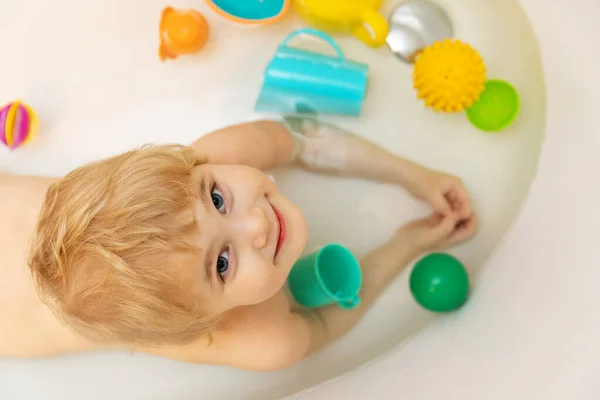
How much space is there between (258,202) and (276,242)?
2.4 inches

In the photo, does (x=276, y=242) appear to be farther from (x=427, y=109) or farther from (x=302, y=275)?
(x=427, y=109)

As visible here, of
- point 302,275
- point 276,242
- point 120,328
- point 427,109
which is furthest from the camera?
point 427,109

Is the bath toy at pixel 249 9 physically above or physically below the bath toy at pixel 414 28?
below

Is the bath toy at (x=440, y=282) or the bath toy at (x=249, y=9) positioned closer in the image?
the bath toy at (x=440, y=282)

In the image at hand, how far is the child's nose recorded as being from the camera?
27.2 inches

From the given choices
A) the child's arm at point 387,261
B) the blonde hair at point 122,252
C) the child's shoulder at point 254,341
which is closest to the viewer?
the blonde hair at point 122,252

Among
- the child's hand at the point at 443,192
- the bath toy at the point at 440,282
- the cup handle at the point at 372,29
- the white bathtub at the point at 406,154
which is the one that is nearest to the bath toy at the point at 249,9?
the white bathtub at the point at 406,154

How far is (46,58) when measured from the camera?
3.70 ft

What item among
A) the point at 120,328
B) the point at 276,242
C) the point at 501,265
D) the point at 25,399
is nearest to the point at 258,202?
the point at 276,242

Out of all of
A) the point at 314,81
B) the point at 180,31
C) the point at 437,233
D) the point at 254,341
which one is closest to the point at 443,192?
the point at 437,233

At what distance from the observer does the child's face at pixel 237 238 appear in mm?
676

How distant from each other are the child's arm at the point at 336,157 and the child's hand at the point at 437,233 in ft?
0.05

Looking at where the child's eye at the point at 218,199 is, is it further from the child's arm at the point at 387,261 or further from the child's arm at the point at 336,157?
the child's arm at the point at 387,261

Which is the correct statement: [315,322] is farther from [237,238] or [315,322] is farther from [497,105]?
[497,105]
